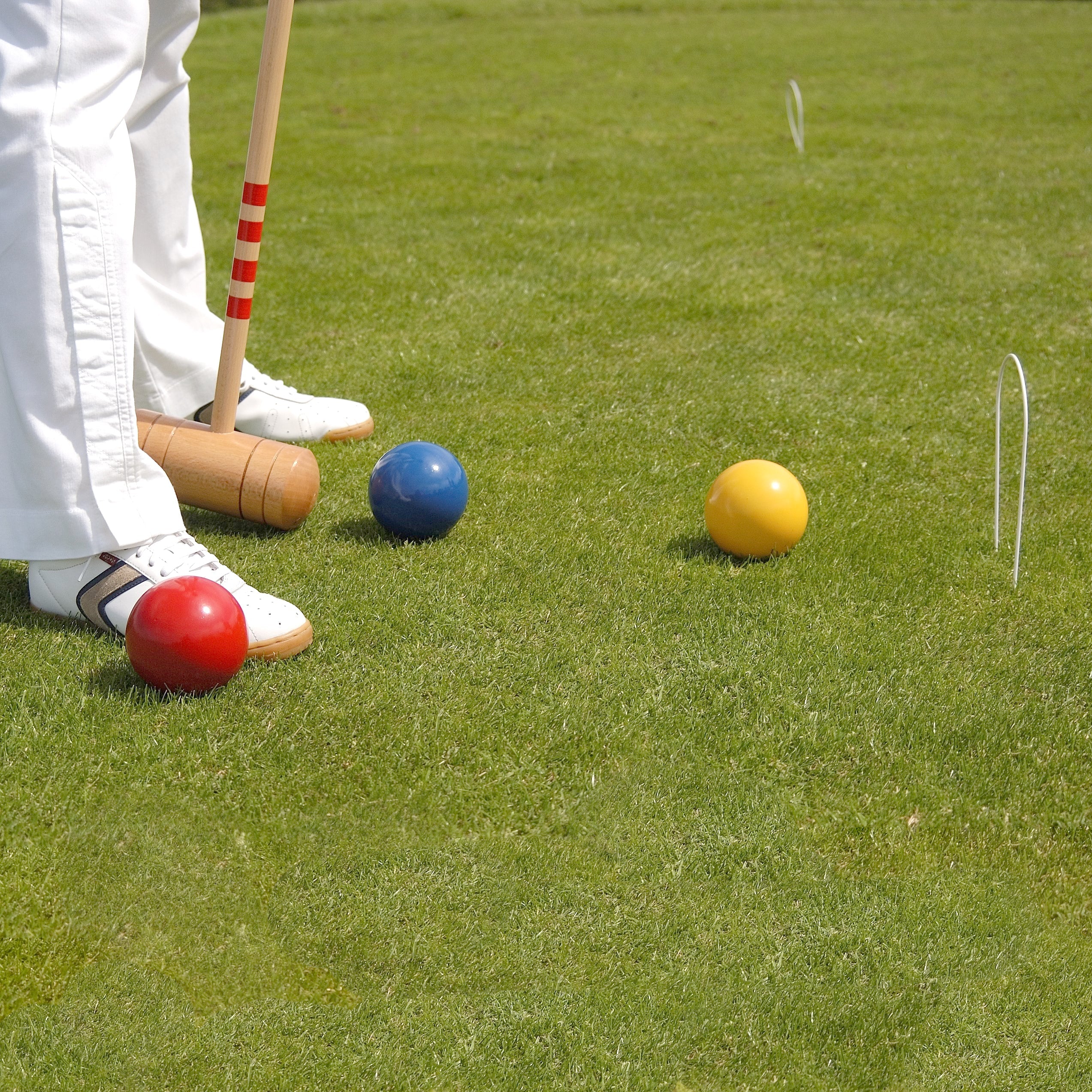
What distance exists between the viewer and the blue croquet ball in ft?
12.5

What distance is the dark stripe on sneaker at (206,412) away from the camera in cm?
443

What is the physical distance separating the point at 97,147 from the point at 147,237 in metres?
1.08

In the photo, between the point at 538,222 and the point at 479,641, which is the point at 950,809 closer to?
the point at 479,641

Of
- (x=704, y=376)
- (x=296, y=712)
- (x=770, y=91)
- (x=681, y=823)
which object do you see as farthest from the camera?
(x=770, y=91)

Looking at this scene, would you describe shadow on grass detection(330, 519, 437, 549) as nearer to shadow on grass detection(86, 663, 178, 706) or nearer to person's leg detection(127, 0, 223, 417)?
person's leg detection(127, 0, 223, 417)

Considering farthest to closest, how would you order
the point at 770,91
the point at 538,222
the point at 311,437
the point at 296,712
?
the point at 770,91 < the point at 538,222 < the point at 311,437 < the point at 296,712

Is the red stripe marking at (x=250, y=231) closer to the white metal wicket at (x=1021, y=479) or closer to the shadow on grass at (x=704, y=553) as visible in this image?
the shadow on grass at (x=704, y=553)

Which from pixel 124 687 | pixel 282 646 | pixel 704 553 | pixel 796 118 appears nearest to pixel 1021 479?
pixel 704 553

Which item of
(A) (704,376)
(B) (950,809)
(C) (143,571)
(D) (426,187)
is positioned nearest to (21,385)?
(C) (143,571)

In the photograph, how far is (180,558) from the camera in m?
3.34

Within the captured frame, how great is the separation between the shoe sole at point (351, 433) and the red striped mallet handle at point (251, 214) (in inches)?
29.3

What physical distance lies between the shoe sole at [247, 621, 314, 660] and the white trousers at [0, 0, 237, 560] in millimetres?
445

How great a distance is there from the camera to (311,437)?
15.4ft

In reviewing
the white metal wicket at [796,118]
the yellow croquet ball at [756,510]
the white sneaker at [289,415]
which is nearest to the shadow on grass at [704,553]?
the yellow croquet ball at [756,510]
